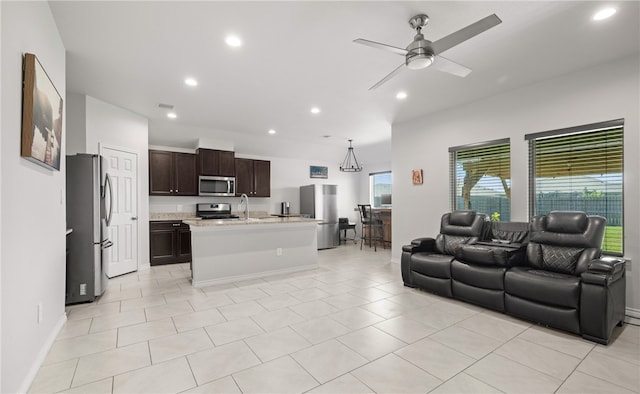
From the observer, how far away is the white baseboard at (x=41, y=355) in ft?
6.06

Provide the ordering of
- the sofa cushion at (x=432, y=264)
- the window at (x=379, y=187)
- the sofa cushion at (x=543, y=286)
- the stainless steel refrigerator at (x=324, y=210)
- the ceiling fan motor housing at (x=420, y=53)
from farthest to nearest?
the window at (x=379, y=187)
the stainless steel refrigerator at (x=324, y=210)
the sofa cushion at (x=432, y=264)
the sofa cushion at (x=543, y=286)
the ceiling fan motor housing at (x=420, y=53)

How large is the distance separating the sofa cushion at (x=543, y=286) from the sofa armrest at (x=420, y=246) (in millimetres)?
1204

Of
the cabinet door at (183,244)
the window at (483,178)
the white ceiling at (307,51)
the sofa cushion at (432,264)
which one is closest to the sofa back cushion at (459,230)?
the sofa cushion at (432,264)

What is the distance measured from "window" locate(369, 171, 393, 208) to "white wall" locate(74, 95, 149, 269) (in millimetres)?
6026

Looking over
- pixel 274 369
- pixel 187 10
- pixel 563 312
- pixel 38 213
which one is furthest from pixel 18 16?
pixel 563 312

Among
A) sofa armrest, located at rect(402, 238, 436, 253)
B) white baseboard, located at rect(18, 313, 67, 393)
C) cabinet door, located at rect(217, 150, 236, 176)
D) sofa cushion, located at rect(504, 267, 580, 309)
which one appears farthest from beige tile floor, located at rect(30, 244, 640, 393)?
cabinet door, located at rect(217, 150, 236, 176)

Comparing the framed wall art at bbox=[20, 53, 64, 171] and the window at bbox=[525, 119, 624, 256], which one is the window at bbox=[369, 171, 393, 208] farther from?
the framed wall art at bbox=[20, 53, 64, 171]

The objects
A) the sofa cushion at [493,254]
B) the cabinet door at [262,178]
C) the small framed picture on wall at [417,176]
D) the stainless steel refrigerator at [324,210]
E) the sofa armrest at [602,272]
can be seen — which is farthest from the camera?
the stainless steel refrigerator at [324,210]

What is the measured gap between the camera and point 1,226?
5.01ft

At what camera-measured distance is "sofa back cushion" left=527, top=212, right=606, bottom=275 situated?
115 inches

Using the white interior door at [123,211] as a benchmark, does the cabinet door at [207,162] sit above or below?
above

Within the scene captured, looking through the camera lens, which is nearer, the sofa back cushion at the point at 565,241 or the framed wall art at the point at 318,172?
the sofa back cushion at the point at 565,241

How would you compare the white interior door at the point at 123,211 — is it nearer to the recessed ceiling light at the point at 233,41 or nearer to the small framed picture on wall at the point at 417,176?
the recessed ceiling light at the point at 233,41

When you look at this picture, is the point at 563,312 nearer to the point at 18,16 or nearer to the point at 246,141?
the point at 18,16
